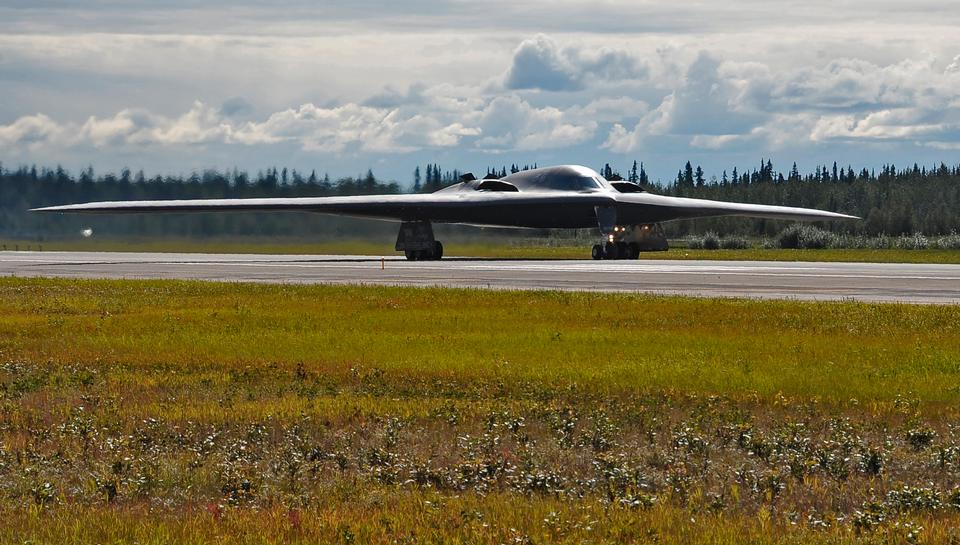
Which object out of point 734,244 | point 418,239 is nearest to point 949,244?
point 734,244

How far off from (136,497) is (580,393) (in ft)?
22.4

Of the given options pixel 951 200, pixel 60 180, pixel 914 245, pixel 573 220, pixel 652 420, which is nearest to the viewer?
pixel 652 420

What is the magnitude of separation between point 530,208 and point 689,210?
8268 mm

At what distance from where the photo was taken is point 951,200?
19812 centimetres

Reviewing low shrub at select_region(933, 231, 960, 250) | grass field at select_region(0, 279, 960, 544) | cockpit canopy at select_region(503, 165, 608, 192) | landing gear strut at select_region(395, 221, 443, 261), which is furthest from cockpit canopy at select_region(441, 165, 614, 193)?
grass field at select_region(0, 279, 960, 544)

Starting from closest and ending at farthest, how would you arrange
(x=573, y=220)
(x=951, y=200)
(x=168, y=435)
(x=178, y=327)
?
(x=168, y=435) → (x=178, y=327) → (x=573, y=220) → (x=951, y=200)

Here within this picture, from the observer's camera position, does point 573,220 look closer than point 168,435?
No

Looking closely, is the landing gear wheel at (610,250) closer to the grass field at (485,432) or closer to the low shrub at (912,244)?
the low shrub at (912,244)

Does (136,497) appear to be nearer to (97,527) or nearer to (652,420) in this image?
(97,527)

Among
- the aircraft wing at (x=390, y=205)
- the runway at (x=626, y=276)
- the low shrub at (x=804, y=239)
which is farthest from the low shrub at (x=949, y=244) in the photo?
the runway at (x=626, y=276)

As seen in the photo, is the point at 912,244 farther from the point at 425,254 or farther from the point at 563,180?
the point at 425,254

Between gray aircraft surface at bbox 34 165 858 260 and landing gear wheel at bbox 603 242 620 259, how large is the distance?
0.05 m

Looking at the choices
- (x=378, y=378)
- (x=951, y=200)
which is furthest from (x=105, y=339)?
(x=951, y=200)

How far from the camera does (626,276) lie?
43406mm
